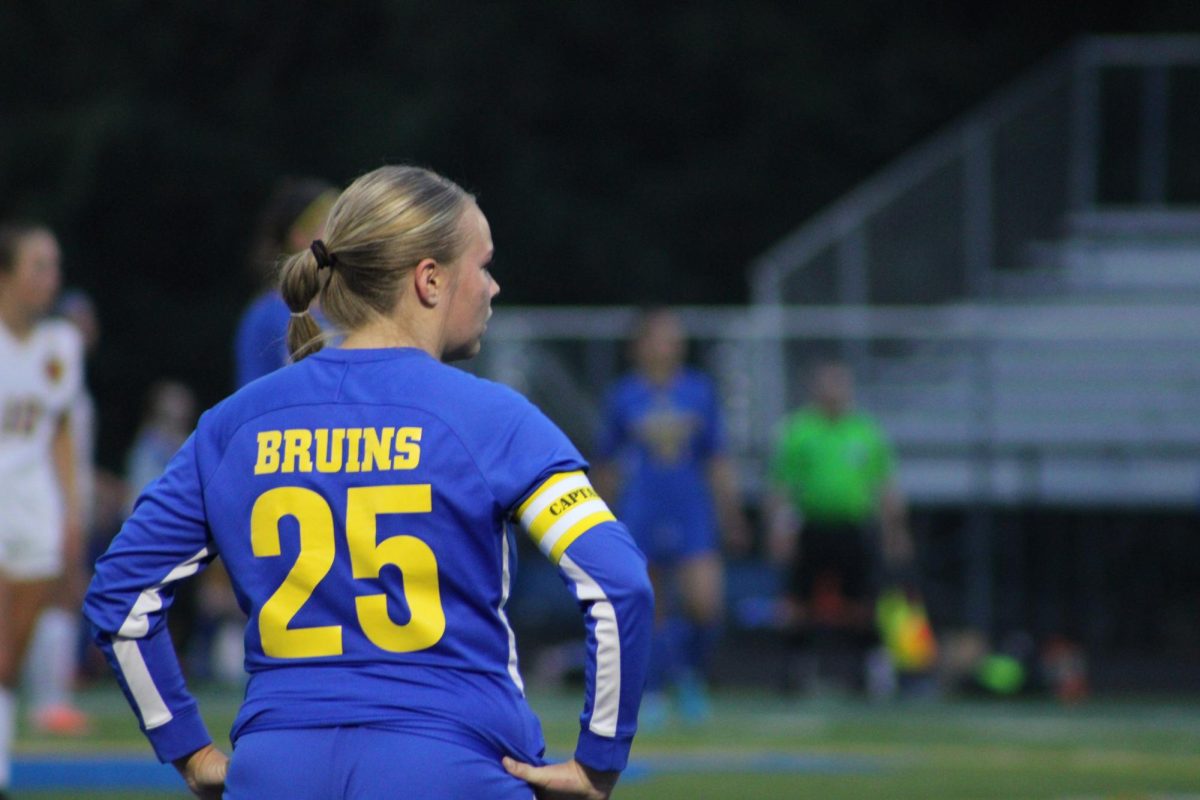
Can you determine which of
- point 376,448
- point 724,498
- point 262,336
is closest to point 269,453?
point 376,448

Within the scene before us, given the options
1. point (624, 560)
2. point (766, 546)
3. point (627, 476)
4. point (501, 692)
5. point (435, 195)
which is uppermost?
point (435, 195)

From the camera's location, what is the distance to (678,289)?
24219mm

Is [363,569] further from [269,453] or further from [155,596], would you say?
[155,596]

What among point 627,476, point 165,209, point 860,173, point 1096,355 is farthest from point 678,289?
point 627,476

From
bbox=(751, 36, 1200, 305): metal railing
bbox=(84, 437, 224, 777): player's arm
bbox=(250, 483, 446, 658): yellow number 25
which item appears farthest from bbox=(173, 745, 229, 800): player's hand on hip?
bbox=(751, 36, 1200, 305): metal railing

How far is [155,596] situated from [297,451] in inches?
14.0

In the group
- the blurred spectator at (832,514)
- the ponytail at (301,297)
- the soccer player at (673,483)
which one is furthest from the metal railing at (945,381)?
the ponytail at (301,297)

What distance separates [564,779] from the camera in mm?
2990

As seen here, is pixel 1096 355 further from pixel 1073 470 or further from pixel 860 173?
pixel 860 173

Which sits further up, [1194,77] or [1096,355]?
[1194,77]

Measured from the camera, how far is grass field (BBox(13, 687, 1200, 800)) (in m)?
8.05

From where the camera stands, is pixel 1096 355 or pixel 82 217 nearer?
pixel 1096 355

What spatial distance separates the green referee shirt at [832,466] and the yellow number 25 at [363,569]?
11.3m

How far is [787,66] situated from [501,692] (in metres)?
21.6
